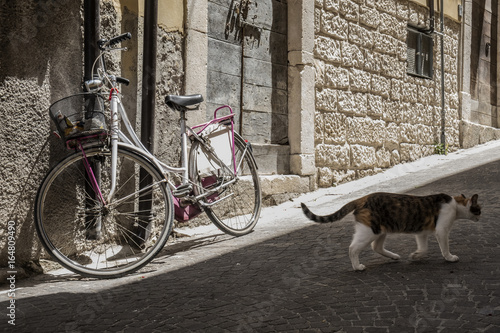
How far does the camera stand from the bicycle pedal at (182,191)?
187 inches

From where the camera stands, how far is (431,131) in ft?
34.9

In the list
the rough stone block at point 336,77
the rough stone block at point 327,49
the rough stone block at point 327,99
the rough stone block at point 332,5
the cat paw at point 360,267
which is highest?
the rough stone block at point 332,5

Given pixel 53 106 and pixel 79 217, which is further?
pixel 79 217

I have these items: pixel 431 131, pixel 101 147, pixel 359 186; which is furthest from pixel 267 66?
pixel 431 131

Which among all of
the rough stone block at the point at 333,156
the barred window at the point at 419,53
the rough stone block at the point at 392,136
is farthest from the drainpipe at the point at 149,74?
the barred window at the point at 419,53

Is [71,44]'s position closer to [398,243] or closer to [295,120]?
[398,243]

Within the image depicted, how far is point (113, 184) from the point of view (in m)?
4.25

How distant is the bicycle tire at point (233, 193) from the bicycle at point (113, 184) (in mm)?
14

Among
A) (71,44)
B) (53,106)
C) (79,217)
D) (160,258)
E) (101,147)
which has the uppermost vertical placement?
(71,44)

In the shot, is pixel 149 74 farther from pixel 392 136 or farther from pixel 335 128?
pixel 392 136

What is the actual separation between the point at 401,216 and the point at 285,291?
0.90 m

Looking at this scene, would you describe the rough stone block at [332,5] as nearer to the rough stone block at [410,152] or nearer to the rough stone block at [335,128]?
the rough stone block at [335,128]

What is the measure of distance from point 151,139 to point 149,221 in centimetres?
72

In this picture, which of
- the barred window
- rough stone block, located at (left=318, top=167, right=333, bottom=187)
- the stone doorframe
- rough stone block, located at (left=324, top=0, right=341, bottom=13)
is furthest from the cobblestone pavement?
the barred window
